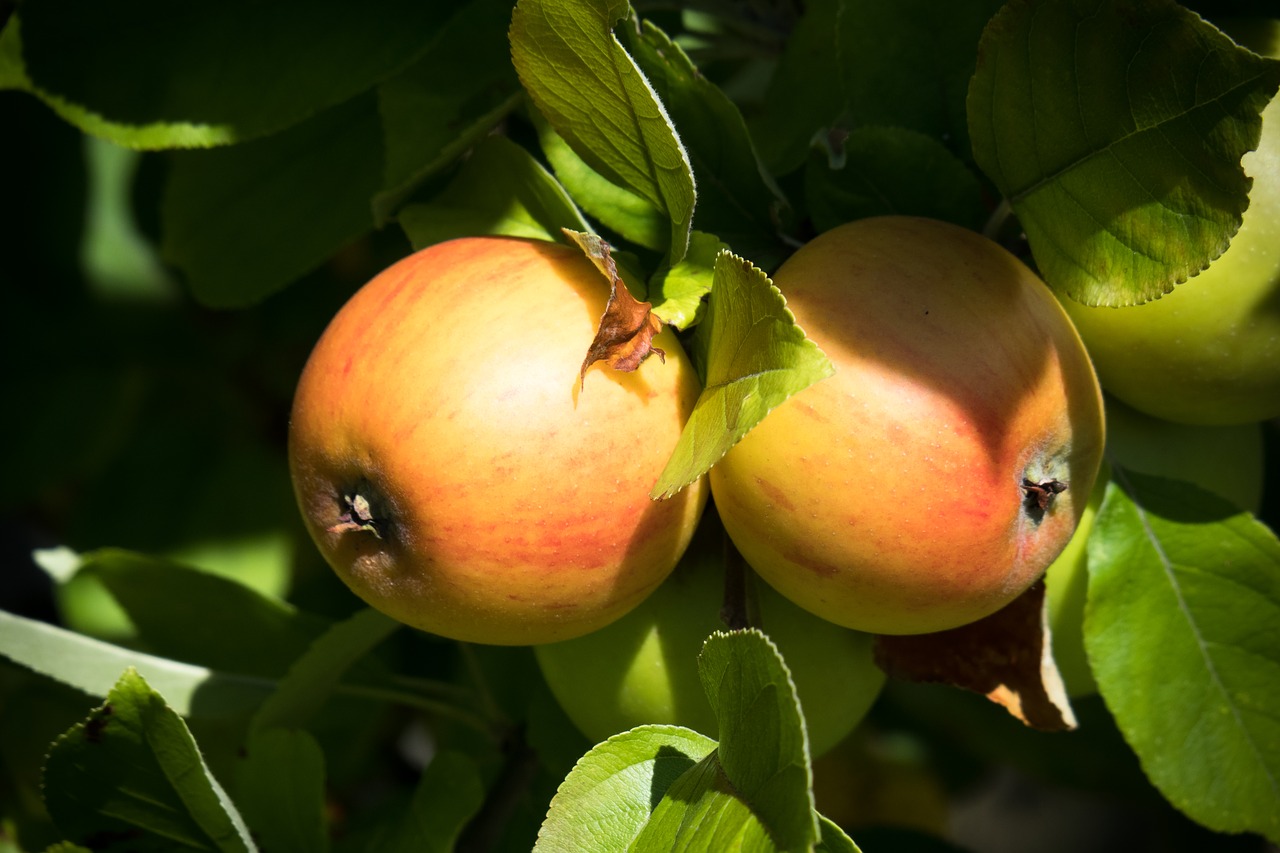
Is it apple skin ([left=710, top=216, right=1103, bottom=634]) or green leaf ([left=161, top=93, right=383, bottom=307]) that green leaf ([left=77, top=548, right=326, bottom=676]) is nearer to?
green leaf ([left=161, top=93, right=383, bottom=307])

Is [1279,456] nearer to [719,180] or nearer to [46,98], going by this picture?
[719,180]

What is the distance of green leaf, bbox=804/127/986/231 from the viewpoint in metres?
0.71

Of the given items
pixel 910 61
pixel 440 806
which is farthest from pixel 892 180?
pixel 440 806

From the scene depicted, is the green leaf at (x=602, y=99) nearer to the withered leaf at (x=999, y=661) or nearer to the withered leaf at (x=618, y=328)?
the withered leaf at (x=618, y=328)

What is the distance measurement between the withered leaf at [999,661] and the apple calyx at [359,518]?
1.13 feet

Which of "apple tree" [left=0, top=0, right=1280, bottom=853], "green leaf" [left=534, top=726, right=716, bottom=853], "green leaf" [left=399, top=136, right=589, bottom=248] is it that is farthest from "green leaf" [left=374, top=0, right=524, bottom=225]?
"green leaf" [left=534, top=726, right=716, bottom=853]

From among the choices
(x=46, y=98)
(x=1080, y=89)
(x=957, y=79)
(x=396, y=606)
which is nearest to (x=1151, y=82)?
(x=1080, y=89)

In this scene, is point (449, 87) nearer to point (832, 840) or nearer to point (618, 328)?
point (618, 328)

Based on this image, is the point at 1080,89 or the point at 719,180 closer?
the point at 1080,89

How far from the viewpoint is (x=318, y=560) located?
1584 mm

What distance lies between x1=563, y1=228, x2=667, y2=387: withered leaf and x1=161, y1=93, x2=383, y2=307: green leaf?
48cm

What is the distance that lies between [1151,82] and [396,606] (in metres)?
0.48

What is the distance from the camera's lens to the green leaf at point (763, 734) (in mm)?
512

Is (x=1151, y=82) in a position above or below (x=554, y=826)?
above
